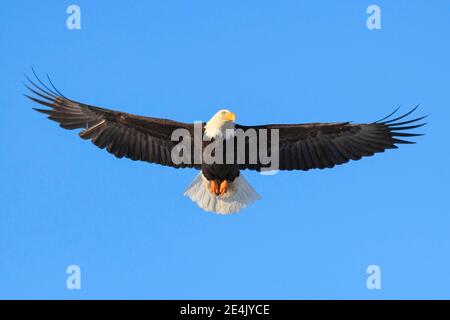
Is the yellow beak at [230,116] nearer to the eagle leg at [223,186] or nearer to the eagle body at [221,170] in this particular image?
the eagle body at [221,170]

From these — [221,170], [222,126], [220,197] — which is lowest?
[220,197]

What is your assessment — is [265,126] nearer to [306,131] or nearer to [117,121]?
[306,131]

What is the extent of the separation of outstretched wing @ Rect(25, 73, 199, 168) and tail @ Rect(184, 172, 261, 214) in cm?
31

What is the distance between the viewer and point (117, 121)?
11.5m

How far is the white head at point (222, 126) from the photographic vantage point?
1133 centimetres

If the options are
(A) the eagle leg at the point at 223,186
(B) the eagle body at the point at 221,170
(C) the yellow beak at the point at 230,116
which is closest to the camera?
(C) the yellow beak at the point at 230,116

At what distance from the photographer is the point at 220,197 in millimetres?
11789

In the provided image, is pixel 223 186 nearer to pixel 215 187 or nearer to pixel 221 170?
pixel 215 187

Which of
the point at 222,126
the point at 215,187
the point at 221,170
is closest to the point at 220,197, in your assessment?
the point at 215,187

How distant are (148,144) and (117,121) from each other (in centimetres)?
42

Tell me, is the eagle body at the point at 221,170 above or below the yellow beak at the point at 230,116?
below

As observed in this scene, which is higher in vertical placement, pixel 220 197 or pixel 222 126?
pixel 222 126

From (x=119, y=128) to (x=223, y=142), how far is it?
113 centimetres
